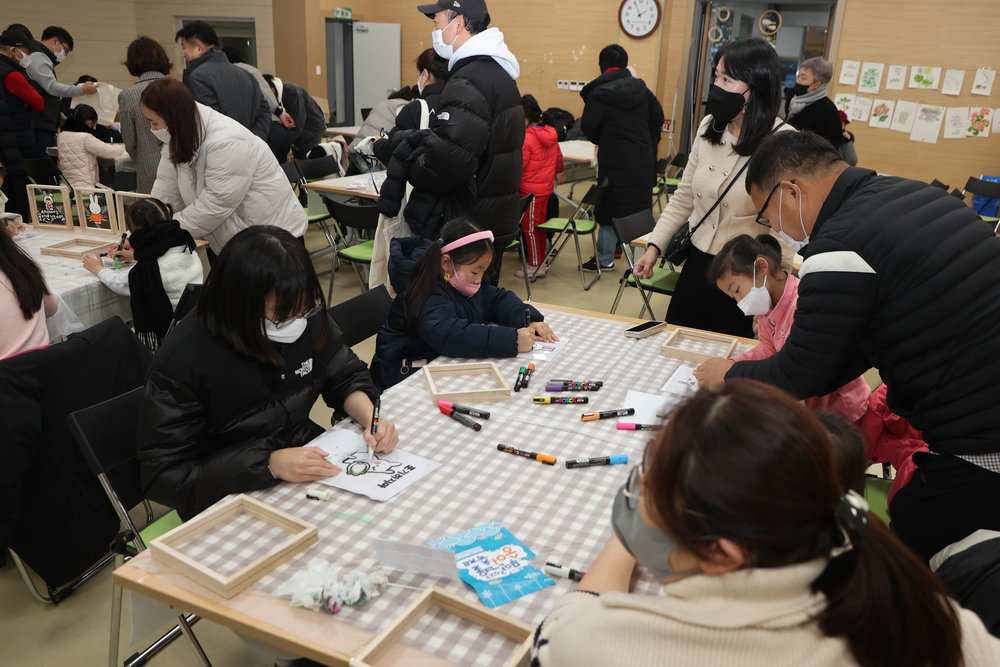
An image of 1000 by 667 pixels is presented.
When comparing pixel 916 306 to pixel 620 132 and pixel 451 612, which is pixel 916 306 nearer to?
pixel 451 612

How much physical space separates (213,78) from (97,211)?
1067 mm

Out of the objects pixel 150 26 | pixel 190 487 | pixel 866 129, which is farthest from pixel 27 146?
pixel 866 129

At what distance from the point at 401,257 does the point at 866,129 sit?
726 cm

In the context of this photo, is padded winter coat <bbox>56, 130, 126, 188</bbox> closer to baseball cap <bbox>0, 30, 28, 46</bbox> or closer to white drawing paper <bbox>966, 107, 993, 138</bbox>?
baseball cap <bbox>0, 30, 28, 46</bbox>

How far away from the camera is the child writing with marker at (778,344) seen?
2.13 metres

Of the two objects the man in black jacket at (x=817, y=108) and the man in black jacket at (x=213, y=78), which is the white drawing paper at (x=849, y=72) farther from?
the man in black jacket at (x=213, y=78)

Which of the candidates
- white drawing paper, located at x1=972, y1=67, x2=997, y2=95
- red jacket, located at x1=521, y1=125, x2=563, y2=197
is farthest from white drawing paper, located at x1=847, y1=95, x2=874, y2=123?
red jacket, located at x1=521, y1=125, x2=563, y2=197

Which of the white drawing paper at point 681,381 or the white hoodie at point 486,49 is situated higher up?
the white hoodie at point 486,49

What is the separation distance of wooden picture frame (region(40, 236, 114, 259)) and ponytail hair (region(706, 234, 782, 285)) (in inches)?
108

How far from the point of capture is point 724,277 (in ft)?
8.11

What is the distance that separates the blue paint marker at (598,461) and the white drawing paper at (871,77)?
786cm

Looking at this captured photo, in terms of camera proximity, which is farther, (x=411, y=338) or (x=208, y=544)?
(x=411, y=338)

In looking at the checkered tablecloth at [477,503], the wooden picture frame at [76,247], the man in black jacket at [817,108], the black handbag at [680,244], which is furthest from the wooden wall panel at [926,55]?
the wooden picture frame at [76,247]

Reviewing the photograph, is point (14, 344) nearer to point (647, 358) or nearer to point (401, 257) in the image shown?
point (401, 257)
